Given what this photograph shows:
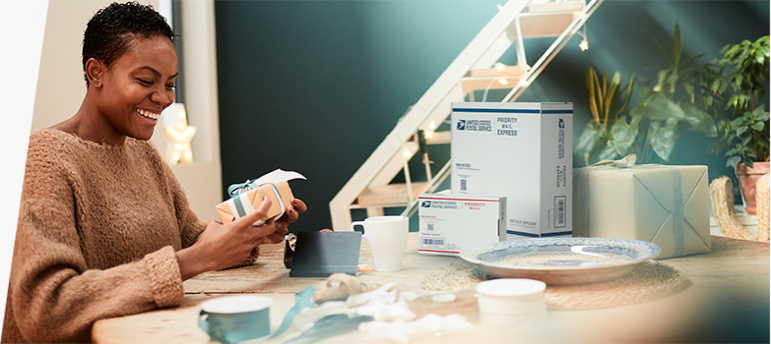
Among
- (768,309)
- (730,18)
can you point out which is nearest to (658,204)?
(768,309)

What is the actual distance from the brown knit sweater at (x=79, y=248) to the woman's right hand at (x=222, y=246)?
3 cm

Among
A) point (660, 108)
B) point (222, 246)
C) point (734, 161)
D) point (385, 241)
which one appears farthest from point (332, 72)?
point (222, 246)

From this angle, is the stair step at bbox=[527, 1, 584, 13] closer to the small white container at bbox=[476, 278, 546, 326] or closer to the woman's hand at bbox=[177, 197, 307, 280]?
the woman's hand at bbox=[177, 197, 307, 280]

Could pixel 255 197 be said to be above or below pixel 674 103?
below

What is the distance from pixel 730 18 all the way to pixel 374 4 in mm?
1634

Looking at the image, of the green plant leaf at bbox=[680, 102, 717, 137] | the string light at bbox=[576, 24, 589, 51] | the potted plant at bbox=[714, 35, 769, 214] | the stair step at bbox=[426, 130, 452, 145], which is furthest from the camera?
the string light at bbox=[576, 24, 589, 51]

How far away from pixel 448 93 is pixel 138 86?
7.56 feet

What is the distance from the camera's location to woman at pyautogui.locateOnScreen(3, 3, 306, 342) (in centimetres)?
94

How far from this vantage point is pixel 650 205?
3.91 ft

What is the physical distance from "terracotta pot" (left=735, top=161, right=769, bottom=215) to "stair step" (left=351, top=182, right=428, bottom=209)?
4.41 feet

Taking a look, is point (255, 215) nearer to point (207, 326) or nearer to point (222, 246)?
point (222, 246)

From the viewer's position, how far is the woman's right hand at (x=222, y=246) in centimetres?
102

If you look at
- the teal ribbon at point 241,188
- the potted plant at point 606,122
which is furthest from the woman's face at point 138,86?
the potted plant at point 606,122

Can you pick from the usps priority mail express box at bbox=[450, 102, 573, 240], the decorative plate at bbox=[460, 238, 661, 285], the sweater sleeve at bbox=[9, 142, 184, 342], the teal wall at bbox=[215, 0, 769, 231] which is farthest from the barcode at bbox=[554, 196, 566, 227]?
the teal wall at bbox=[215, 0, 769, 231]
